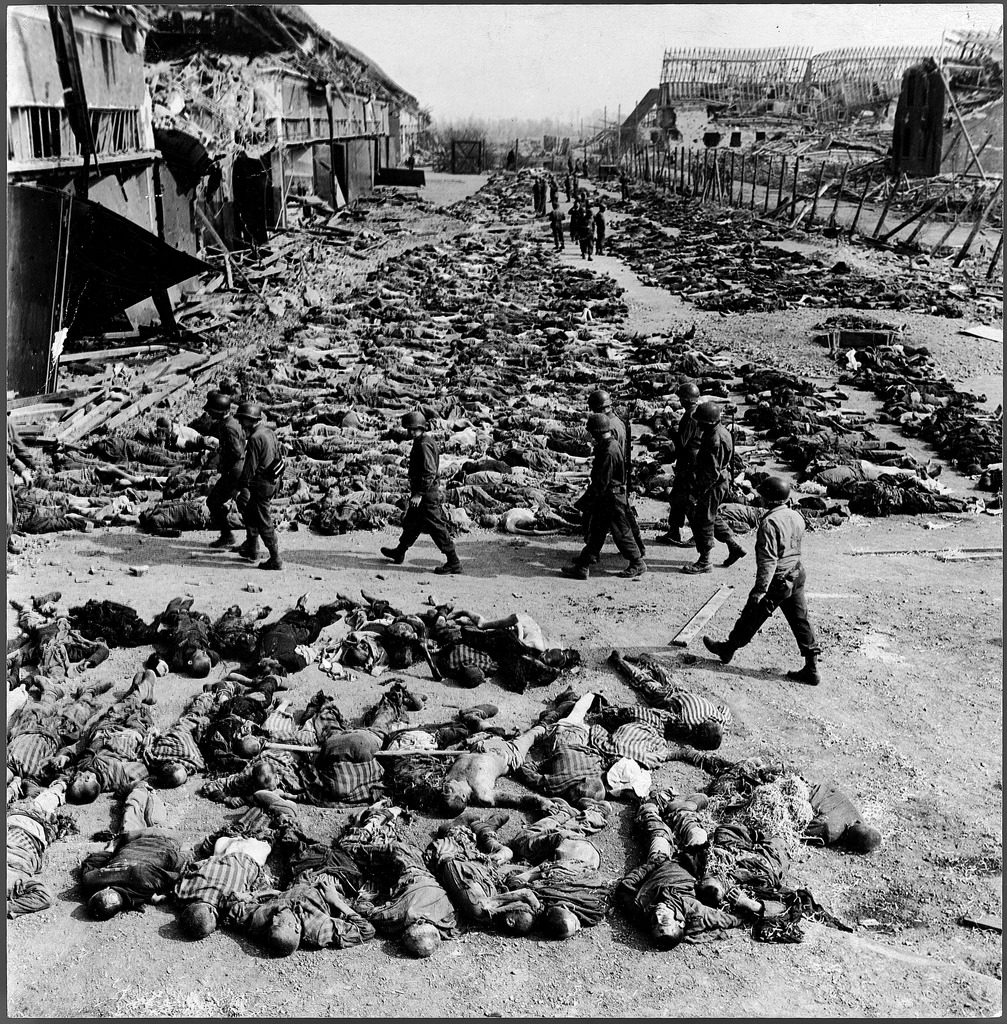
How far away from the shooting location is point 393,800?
250 inches

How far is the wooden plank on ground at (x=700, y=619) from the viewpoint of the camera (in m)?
8.33

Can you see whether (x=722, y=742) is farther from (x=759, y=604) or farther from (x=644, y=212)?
(x=644, y=212)

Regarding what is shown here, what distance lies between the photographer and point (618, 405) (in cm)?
1544

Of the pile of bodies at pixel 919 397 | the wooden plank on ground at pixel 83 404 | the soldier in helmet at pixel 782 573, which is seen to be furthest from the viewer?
the wooden plank on ground at pixel 83 404

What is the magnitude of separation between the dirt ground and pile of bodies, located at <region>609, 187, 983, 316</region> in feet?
40.2

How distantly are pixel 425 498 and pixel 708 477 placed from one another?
8.80 feet

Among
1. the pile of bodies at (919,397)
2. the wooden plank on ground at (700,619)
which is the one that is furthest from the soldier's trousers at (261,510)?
the pile of bodies at (919,397)

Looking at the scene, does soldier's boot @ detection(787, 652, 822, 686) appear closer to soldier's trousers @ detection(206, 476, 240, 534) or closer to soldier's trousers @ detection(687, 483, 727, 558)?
soldier's trousers @ detection(687, 483, 727, 558)

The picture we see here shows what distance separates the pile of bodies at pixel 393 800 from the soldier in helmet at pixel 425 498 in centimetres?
157

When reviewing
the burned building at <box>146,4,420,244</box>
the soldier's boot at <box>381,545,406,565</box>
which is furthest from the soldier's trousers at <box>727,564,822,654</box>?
the burned building at <box>146,4,420,244</box>

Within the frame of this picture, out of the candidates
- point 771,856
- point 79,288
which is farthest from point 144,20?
point 771,856

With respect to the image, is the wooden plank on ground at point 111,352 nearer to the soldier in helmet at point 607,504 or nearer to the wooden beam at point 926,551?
the soldier in helmet at point 607,504

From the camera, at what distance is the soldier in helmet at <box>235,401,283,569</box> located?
9.45m

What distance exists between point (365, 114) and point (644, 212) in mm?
14511
